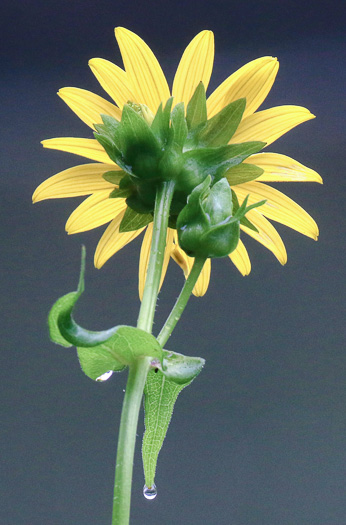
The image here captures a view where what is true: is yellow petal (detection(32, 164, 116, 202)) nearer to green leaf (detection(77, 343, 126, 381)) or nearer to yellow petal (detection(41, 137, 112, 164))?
yellow petal (detection(41, 137, 112, 164))

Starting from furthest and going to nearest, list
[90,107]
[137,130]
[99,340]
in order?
[90,107] → [137,130] → [99,340]

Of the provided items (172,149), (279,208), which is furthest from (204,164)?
(279,208)

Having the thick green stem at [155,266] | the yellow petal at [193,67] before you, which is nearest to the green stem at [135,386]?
the thick green stem at [155,266]

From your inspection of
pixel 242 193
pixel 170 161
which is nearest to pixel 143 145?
pixel 170 161

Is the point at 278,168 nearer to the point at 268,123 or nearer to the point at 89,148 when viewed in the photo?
the point at 268,123

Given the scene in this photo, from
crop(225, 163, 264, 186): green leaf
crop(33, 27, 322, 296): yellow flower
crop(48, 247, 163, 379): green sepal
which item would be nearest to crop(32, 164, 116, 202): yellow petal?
crop(33, 27, 322, 296): yellow flower

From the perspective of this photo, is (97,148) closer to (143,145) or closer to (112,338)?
(143,145)
